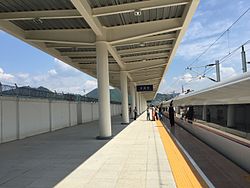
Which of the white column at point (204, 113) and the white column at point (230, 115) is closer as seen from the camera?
the white column at point (230, 115)

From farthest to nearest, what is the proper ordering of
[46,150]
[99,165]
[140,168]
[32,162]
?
[46,150]
[32,162]
[99,165]
[140,168]

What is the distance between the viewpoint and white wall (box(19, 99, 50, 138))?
57.4 feet

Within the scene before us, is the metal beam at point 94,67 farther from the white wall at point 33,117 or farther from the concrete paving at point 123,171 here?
the concrete paving at point 123,171

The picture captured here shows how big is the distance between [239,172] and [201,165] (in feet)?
4.03

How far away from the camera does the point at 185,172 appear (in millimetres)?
7719

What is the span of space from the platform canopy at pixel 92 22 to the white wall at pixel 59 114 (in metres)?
3.59

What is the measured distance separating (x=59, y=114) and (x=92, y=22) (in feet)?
39.8

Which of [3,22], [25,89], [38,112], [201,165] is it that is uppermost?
[3,22]

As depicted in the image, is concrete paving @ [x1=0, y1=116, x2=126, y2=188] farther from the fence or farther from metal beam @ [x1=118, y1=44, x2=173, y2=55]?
metal beam @ [x1=118, y1=44, x2=173, y2=55]

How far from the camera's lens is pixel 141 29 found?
16.1 metres

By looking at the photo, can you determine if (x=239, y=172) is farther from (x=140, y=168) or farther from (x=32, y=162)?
(x=32, y=162)

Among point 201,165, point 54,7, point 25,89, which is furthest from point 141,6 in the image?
point 25,89

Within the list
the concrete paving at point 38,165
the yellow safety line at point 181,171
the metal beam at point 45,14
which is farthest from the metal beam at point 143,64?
the yellow safety line at point 181,171

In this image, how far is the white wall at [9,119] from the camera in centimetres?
1542
